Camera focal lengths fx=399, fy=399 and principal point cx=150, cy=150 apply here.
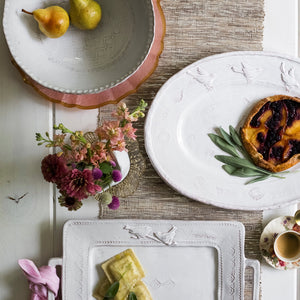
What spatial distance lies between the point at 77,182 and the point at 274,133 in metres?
0.58

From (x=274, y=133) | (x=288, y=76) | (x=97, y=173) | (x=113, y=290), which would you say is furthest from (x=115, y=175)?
(x=288, y=76)

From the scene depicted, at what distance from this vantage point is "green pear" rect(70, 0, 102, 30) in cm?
103

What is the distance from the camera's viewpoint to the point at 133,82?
113cm

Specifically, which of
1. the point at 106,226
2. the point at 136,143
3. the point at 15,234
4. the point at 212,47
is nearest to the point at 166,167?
the point at 136,143

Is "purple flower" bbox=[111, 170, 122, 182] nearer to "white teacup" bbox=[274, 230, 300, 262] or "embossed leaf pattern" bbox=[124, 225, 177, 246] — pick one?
"embossed leaf pattern" bbox=[124, 225, 177, 246]

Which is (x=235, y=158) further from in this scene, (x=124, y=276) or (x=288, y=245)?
(x=124, y=276)

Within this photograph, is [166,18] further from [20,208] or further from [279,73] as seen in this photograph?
[20,208]

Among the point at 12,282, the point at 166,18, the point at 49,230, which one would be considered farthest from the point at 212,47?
the point at 12,282

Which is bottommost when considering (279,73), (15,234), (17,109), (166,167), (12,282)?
(12,282)

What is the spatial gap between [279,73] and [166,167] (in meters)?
0.43

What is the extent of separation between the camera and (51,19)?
3.36ft

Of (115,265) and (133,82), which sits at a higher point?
(133,82)

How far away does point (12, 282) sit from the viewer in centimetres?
120

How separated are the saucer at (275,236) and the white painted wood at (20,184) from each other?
638mm
